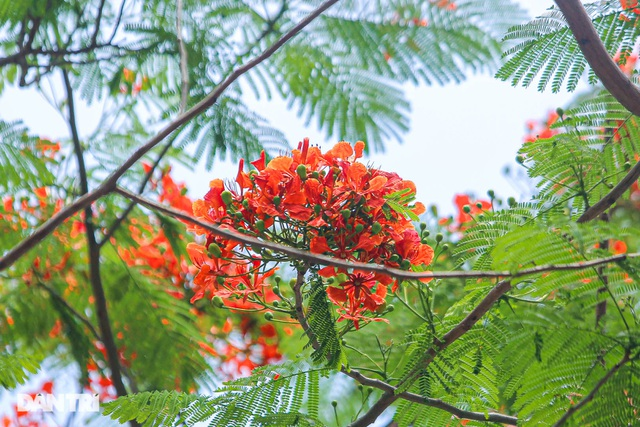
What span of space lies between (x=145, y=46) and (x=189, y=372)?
116 centimetres

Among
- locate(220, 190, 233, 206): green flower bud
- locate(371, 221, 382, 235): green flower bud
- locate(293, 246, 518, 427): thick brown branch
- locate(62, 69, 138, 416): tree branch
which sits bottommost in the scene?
locate(293, 246, 518, 427): thick brown branch

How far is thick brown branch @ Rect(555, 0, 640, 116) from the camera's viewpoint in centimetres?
128

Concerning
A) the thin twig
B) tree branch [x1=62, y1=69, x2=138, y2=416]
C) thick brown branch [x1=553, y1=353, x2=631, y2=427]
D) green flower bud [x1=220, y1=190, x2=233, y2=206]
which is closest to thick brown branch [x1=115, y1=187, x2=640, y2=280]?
thick brown branch [x1=553, y1=353, x2=631, y2=427]

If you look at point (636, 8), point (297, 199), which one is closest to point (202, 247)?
point (297, 199)

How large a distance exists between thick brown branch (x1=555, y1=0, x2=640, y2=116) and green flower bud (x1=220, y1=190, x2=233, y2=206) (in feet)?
2.27

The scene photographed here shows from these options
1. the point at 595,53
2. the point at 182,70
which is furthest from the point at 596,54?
the point at 182,70

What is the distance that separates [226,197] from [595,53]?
72 centimetres

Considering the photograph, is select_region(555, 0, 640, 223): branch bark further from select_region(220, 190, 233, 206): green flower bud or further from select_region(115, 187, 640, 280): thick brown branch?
select_region(220, 190, 233, 206): green flower bud

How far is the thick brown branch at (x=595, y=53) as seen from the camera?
1281 millimetres

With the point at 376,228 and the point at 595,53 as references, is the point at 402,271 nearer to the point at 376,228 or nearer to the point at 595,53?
the point at 376,228

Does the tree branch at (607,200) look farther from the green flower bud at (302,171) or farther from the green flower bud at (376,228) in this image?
the green flower bud at (302,171)

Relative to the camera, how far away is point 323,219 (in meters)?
1.36

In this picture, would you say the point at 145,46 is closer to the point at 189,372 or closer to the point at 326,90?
the point at 326,90

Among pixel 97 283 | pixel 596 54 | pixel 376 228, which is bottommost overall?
pixel 376 228
